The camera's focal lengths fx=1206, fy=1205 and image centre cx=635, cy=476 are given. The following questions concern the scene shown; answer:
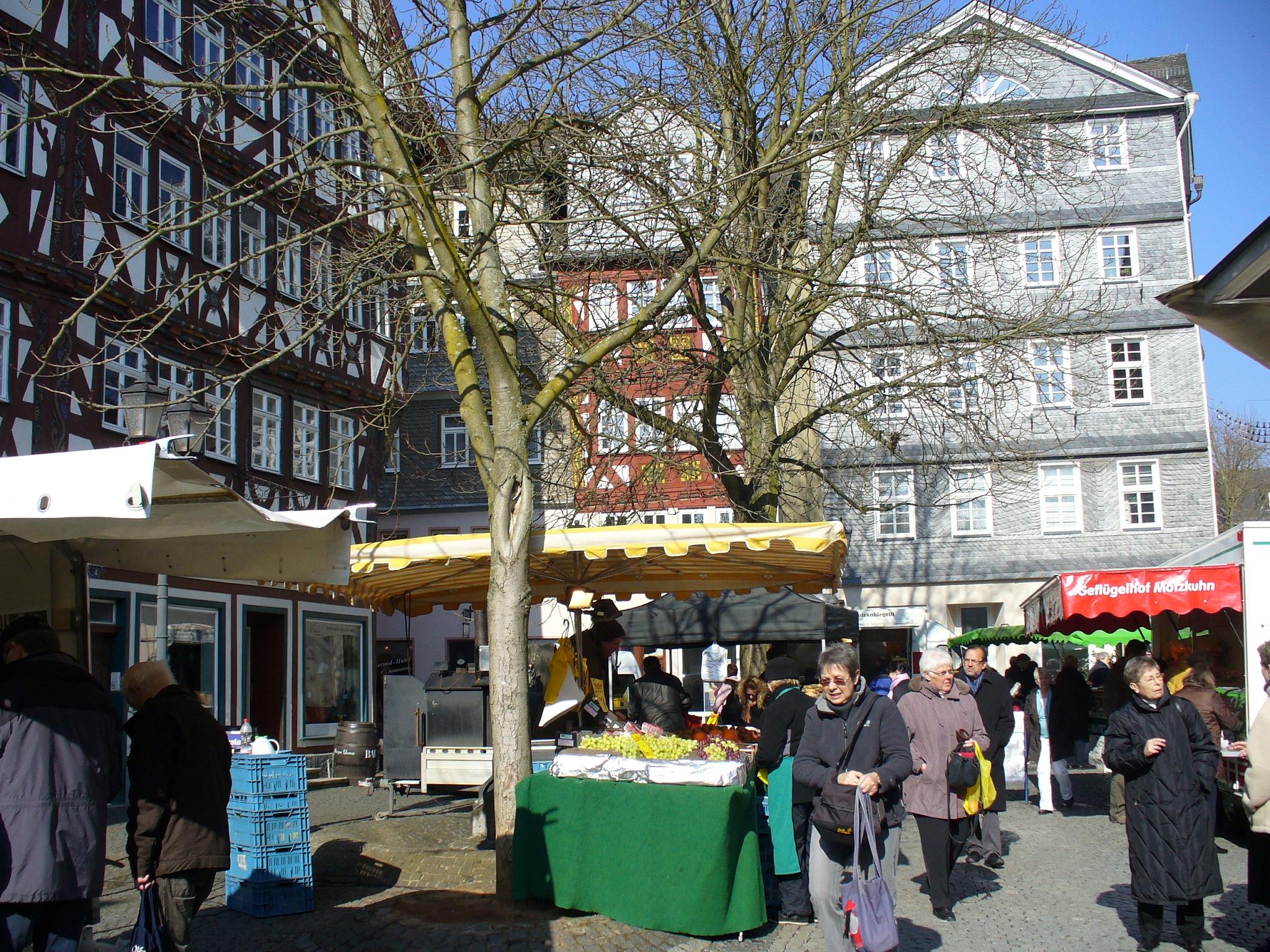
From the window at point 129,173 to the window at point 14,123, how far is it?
5.57ft

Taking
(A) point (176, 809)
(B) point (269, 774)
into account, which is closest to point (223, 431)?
(B) point (269, 774)

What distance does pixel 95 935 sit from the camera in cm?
748

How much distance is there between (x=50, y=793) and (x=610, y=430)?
487 inches

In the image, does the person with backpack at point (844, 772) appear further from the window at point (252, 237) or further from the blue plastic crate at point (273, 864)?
the window at point (252, 237)

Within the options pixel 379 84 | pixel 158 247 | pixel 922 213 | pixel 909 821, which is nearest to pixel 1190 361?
pixel 922 213

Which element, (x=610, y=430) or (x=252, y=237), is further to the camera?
(x=252, y=237)

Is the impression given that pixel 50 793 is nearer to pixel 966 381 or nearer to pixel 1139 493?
pixel 966 381

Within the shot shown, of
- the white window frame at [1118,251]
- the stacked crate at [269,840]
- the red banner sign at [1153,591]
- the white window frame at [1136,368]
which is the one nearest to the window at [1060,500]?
the white window frame at [1136,368]

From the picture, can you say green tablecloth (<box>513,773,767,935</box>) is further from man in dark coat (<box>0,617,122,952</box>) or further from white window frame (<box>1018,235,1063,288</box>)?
white window frame (<box>1018,235,1063,288</box>)

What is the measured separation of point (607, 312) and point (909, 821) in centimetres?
724

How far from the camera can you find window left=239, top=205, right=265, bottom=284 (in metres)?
21.0

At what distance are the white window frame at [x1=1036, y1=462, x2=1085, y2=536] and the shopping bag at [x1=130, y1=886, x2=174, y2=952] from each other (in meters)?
26.8

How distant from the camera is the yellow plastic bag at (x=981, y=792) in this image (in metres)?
8.01

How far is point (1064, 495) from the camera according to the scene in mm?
29922
